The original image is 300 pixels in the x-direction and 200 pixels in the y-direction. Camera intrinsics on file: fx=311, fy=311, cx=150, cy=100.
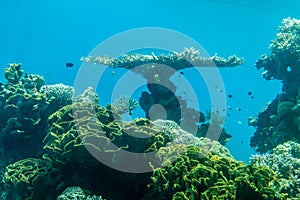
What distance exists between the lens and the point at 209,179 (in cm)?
472

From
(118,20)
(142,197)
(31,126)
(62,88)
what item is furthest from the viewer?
(118,20)

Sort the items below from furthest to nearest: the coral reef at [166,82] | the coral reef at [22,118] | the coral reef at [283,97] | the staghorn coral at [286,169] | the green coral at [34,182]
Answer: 1. the coral reef at [166,82]
2. the coral reef at [283,97]
3. the coral reef at [22,118]
4. the green coral at [34,182]
5. the staghorn coral at [286,169]

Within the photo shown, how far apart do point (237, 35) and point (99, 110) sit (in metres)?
108

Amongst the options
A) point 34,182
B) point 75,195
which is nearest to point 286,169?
point 75,195

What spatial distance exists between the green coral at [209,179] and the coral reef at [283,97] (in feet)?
18.1

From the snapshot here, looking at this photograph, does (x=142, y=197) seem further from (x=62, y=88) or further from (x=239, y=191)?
(x=62, y=88)

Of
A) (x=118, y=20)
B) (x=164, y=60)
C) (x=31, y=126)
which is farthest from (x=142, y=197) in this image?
(x=118, y=20)

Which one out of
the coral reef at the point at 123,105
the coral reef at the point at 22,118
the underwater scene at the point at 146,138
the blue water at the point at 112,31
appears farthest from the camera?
the blue water at the point at 112,31

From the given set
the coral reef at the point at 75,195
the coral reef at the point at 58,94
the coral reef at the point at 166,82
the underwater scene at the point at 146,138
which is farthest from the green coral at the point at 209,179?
the coral reef at the point at 166,82

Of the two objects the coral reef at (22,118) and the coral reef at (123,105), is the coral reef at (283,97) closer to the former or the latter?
the coral reef at (123,105)

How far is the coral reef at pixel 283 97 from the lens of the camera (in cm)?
1011

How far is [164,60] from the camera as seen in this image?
10.6 m

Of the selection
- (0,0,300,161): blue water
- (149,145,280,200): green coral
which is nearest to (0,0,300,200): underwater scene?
(149,145,280,200): green coral

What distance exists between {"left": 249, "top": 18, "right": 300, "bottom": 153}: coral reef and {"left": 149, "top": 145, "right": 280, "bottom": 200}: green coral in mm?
5509
